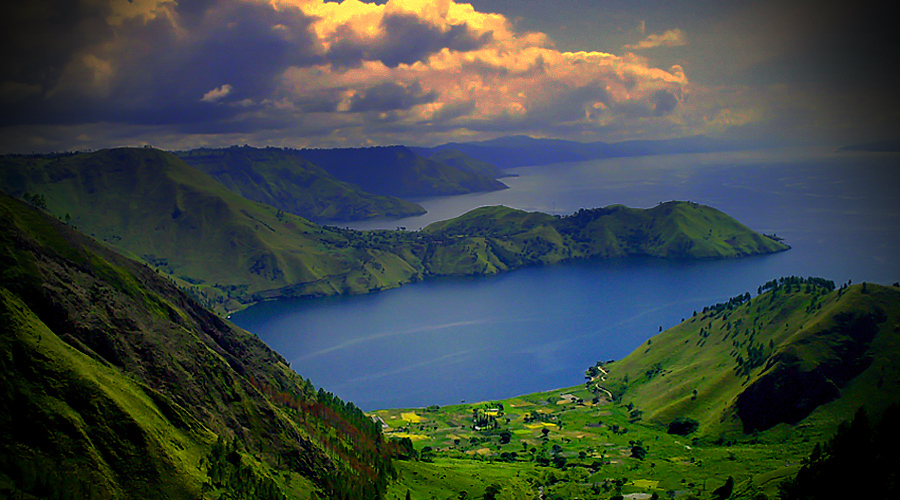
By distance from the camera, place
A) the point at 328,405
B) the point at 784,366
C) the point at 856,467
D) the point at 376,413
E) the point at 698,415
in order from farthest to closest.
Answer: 1. the point at 376,413
2. the point at 698,415
3. the point at 784,366
4. the point at 328,405
5. the point at 856,467

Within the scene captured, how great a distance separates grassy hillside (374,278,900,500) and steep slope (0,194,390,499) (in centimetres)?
1760

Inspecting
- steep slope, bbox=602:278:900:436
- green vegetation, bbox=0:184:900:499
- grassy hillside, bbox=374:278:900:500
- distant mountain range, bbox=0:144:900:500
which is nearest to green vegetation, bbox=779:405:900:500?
green vegetation, bbox=0:184:900:499

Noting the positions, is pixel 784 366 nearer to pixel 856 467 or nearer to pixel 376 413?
pixel 856 467

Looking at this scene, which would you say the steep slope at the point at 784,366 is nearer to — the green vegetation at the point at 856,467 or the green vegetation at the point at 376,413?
the green vegetation at the point at 376,413

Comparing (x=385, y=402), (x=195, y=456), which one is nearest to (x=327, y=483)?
(x=195, y=456)

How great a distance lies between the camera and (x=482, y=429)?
135125 mm

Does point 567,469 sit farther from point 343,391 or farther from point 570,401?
point 343,391

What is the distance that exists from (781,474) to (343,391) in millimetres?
114415

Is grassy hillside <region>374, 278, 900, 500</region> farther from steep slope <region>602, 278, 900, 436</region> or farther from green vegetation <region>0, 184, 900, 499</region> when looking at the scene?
green vegetation <region>0, 184, 900, 499</region>

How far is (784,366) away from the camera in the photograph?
4520 inches

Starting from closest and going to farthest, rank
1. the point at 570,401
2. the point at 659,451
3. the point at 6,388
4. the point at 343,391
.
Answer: the point at 6,388
the point at 659,451
the point at 570,401
the point at 343,391

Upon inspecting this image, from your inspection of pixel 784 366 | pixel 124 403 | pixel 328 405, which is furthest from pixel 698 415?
pixel 124 403

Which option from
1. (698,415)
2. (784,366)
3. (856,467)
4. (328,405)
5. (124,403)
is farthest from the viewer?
(698,415)

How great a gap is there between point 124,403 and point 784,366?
114 meters
